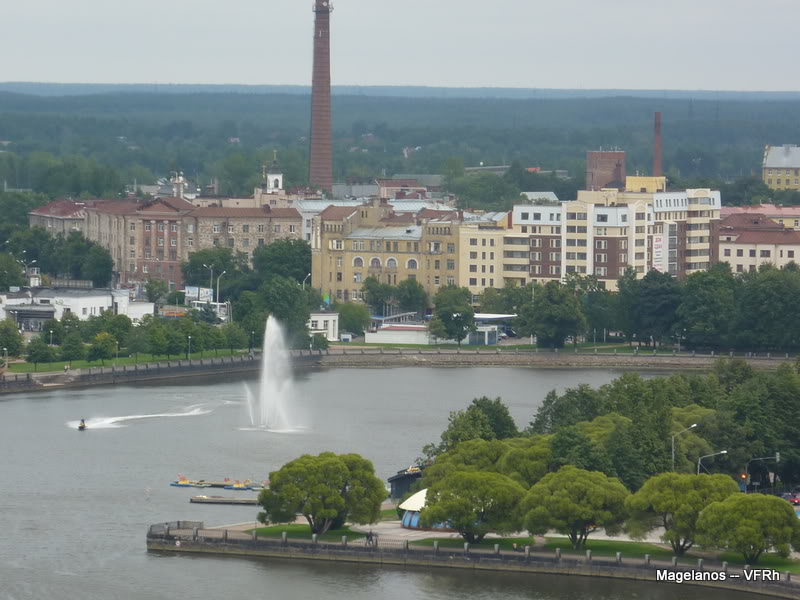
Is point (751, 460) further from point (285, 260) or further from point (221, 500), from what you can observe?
point (285, 260)

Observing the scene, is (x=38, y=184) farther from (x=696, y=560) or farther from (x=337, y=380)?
(x=696, y=560)

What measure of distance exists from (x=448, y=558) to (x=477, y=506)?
99 cm

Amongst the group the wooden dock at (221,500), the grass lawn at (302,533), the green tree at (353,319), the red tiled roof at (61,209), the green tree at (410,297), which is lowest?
the grass lawn at (302,533)

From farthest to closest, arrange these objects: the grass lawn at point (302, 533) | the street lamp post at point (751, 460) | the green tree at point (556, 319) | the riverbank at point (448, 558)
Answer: the green tree at point (556, 319) → the street lamp post at point (751, 460) → the grass lawn at point (302, 533) → the riverbank at point (448, 558)

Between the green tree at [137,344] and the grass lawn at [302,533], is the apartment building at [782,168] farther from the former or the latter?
the grass lawn at [302,533]

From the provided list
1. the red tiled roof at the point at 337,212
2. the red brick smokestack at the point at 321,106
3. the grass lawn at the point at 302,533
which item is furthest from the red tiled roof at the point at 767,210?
the grass lawn at the point at 302,533

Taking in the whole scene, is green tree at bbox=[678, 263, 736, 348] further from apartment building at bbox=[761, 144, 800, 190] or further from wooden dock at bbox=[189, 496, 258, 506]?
apartment building at bbox=[761, 144, 800, 190]

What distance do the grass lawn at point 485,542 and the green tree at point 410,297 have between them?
4148 centimetres

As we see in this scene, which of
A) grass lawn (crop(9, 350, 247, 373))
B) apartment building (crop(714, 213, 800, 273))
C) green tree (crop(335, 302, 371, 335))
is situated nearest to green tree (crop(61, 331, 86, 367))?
grass lawn (crop(9, 350, 247, 373))

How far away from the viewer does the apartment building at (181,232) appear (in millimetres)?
92688

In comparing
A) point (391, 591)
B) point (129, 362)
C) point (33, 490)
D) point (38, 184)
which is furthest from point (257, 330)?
point (38, 184)

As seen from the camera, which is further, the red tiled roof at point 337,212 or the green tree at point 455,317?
the red tiled roof at point 337,212

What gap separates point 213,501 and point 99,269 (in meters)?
47.6

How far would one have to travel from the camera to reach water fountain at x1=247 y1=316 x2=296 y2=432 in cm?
5656
